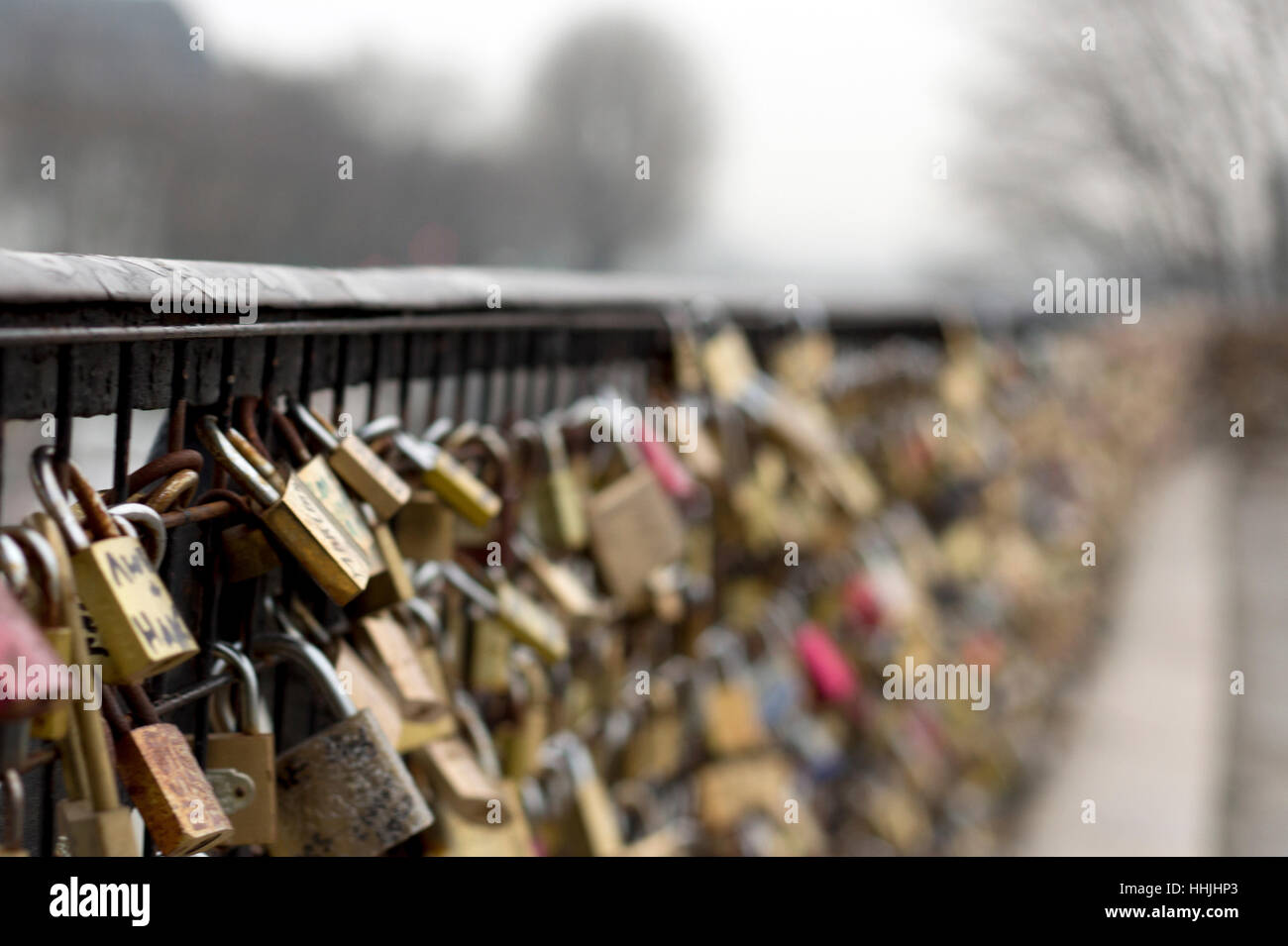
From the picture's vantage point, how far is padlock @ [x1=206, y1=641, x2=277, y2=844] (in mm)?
943

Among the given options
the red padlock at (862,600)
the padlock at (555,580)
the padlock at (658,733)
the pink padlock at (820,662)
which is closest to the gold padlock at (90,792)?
the padlock at (555,580)

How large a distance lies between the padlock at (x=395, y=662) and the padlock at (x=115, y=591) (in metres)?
0.33

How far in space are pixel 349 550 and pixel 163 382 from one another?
0.16 meters

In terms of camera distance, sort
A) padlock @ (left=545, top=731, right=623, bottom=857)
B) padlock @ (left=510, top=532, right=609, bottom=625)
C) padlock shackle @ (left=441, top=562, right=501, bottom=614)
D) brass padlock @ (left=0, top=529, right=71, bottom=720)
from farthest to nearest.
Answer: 1. padlock @ (left=545, top=731, right=623, bottom=857)
2. padlock @ (left=510, top=532, right=609, bottom=625)
3. padlock shackle @ (left=441, top=562, right=501, bottom=614)
4. brass padlock @ (left=0, top=529, right=71, bottom=720)

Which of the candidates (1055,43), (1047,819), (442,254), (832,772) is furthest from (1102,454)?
(1055,43)

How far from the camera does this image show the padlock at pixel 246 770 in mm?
943

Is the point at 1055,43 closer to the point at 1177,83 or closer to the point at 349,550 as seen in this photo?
the point at 1177,83

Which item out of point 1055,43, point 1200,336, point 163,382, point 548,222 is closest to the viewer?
point 163,382

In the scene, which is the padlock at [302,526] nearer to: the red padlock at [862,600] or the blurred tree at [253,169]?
the red padlock at [862,600]

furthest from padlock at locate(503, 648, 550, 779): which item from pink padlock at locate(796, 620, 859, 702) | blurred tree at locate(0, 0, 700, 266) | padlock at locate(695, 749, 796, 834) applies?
blurred tree at locate(0, 0, 700, 266)

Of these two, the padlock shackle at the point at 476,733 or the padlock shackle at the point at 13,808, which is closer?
the padlock shackle at the point at 13,808

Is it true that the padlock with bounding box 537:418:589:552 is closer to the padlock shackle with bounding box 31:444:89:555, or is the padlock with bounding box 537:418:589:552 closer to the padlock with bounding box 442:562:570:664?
the padlock with bounding box 442:562:570:664

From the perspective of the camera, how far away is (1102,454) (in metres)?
7.10
